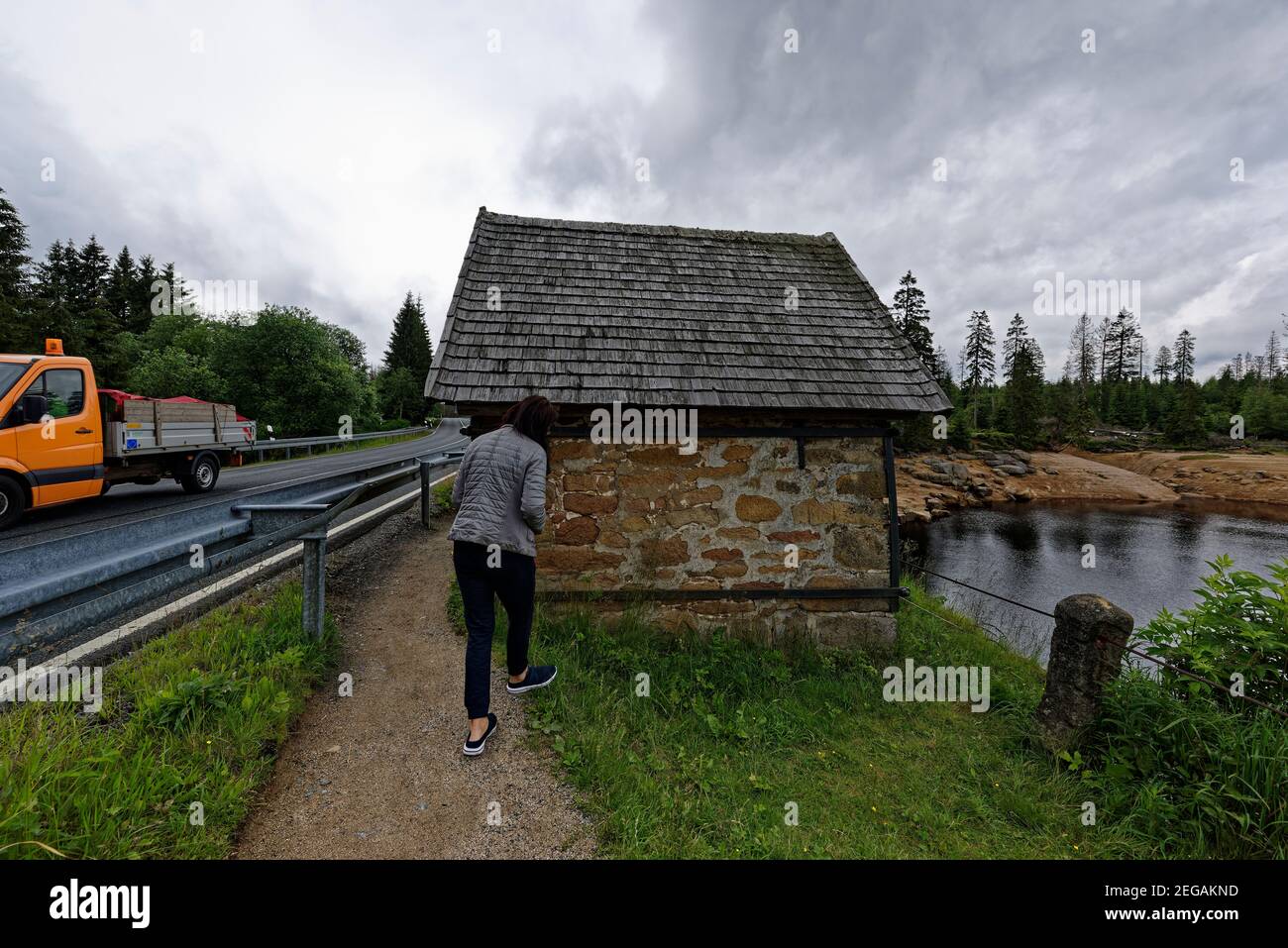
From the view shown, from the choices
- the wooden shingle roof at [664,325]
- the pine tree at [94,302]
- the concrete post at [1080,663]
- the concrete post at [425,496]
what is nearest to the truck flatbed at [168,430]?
the concrete post at [425,496]

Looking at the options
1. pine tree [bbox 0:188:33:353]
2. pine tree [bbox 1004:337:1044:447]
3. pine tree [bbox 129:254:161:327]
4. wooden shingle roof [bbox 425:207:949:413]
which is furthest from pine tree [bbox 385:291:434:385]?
pine tree [bbox 1004:337:1044:447]

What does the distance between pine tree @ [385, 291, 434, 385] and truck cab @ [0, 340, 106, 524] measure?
47.7 metres

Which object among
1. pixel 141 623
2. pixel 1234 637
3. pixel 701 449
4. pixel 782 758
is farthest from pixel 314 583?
pixel 1234 637

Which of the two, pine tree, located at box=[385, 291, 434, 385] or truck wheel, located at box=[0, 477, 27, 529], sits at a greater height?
pine tree, located at box=[385, 291, 434, 385]

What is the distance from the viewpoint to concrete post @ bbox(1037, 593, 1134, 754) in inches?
150

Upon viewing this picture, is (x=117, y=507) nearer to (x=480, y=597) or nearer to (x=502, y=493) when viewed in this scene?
(x=480, y=597)

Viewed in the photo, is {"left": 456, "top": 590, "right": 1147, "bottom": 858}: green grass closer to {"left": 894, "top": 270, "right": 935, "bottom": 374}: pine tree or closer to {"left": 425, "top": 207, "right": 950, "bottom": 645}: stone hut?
{"left": 425, "top": 207, "right": 950, "bottom": 645}: stone hut

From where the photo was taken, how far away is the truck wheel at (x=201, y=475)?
8602 mm

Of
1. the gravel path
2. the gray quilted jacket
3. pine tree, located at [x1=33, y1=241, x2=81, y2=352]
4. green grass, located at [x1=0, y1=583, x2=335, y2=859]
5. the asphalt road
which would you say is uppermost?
pine tree, located at [x1=33, y1=241, x2=81, y2=352]

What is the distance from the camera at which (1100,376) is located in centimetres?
5538

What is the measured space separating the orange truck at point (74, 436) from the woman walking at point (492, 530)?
712 centimetres
